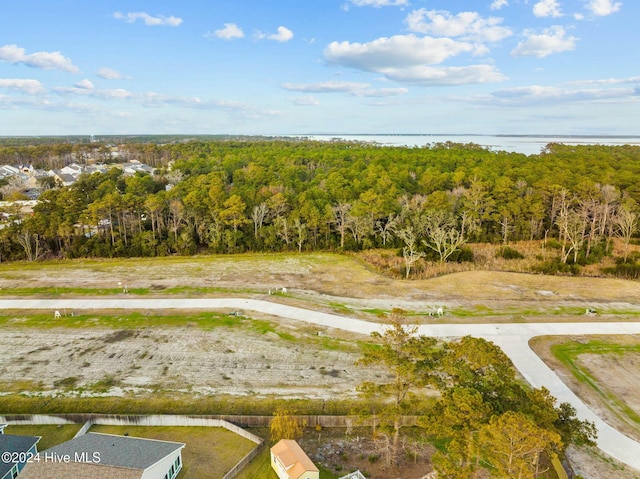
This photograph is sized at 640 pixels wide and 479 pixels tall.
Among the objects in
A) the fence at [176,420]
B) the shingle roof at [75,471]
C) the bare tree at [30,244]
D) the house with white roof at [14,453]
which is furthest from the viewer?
the bare tree at [30,244]

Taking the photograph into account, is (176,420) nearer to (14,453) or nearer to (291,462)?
(14,453)

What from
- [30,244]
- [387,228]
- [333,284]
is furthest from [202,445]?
[30,244]

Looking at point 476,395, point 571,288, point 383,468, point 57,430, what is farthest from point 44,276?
point 571,288

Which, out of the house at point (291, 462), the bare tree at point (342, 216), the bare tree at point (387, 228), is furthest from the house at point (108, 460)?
the bare tree at point (387, 228)

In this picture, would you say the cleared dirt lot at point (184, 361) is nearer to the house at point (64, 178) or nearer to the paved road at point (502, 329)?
the paved road at point (502, 329)

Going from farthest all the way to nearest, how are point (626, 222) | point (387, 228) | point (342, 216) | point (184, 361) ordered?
1. point (387, 228)
2. point (342, 216)
3. point (626, 222)
4. point (184, 361)

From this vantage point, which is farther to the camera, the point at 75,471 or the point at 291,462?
the point at 291,462
